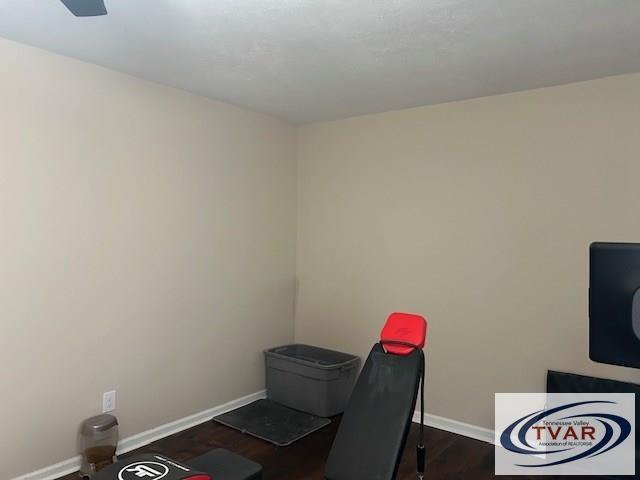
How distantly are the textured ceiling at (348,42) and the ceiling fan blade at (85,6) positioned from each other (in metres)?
0.52

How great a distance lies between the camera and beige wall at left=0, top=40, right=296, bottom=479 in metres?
2.46

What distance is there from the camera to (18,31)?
2.27m

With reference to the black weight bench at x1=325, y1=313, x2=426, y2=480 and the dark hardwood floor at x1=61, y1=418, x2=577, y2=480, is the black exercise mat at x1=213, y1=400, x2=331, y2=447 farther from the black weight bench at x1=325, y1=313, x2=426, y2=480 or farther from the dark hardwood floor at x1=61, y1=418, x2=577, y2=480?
the black weight bench at x1=325, y1=313, x2=426, y2=480

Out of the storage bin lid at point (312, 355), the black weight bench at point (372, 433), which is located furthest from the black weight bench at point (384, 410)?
the storage bin lid at point (312, 355)

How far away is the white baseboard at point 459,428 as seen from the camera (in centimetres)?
313

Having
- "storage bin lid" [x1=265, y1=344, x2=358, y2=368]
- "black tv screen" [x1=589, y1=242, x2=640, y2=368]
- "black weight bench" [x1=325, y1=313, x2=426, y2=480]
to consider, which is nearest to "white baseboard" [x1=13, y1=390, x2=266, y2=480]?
"storage bin lid" [x1=265, y1=344, x2=358, y2=368]

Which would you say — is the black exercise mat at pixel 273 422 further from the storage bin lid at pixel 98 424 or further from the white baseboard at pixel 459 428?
the storage bin lid at pixel 98 424

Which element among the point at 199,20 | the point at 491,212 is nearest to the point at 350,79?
the point at 199,20

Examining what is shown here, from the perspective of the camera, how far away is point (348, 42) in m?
2.32

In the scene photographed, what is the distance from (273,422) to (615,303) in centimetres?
274

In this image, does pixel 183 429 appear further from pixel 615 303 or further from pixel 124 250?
pixel 615 303

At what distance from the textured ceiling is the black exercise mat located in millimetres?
2300

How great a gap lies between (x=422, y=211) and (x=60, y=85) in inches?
95.0

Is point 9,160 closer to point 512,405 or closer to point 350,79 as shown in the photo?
point 350,79
